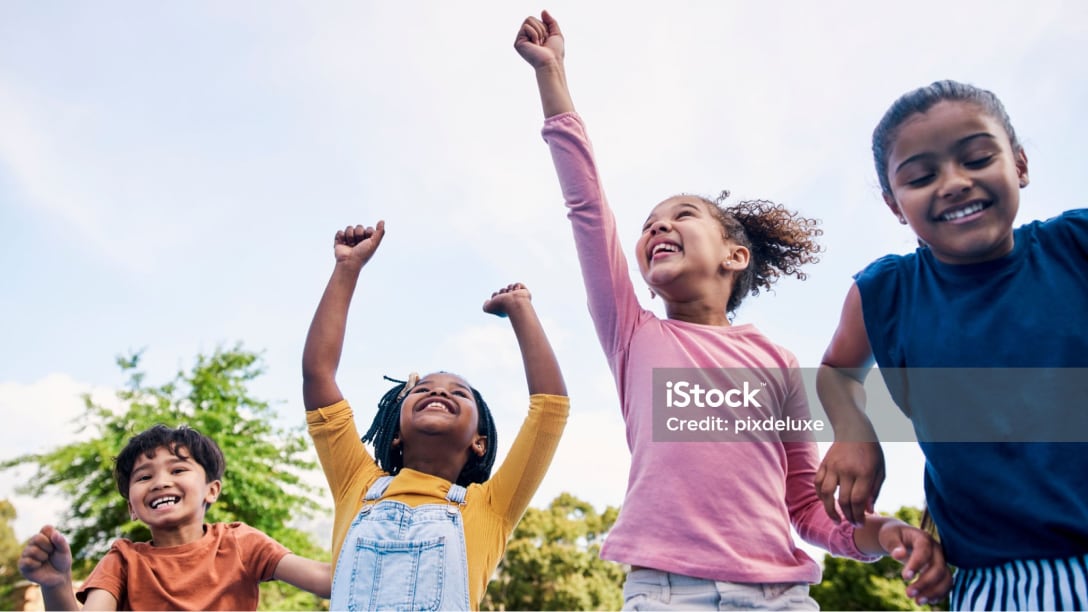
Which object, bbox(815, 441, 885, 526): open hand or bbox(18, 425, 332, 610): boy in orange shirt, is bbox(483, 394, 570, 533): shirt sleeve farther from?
bbox(815, 441, 885, 526): open hand

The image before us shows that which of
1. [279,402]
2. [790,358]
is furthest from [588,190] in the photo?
[279,402]

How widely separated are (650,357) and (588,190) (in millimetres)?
606

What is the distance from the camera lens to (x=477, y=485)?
300 cm

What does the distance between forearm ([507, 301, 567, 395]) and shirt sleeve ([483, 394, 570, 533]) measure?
0.15 ft

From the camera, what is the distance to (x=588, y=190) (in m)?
2.76

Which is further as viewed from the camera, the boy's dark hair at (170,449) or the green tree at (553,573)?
the green tree at (553,573)

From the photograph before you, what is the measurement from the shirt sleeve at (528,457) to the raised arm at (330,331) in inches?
27.3

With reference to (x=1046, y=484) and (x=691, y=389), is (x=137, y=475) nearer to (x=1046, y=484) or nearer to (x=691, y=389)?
(x=691, y=389)

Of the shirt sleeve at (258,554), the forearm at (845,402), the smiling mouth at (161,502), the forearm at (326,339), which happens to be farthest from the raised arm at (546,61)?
the smiling mouth at (161,502)

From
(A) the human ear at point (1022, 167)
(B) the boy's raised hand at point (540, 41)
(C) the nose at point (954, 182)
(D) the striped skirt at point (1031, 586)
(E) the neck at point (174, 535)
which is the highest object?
(B) the boy's raised hand at point (540, 41)

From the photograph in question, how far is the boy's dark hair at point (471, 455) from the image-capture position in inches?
129

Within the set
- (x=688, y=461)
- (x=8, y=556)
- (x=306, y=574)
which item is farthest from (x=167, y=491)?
(x=8, y=556)

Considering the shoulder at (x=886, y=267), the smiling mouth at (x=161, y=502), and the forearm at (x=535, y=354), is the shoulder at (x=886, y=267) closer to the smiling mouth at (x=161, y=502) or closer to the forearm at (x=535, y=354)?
the forearm at (x=535, y=354)

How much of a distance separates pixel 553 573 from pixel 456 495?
57.6ft
